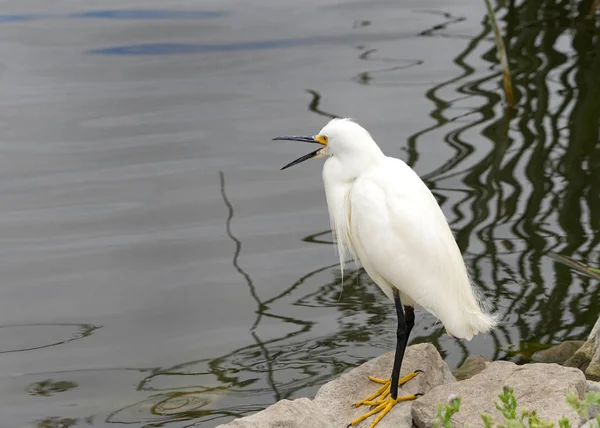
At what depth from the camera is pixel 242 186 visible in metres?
6.49

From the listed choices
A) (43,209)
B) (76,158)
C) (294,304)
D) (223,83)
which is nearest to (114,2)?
(223,83)

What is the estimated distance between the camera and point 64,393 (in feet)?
15.3

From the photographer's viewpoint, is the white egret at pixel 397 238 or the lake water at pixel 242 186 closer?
the white egret at pixel 397 238

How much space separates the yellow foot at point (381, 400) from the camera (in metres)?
3.73

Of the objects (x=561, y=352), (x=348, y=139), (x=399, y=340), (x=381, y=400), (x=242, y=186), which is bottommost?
(x=561, y=352)

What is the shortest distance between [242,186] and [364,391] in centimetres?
278

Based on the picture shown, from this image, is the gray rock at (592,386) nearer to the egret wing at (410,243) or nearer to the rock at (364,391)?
the egret wing at (410,243)

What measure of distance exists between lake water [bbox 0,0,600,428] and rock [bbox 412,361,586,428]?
1.14 metres

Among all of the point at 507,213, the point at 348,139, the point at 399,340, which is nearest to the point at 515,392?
the point at 399,340

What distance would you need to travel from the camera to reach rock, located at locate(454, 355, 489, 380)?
4309 millimetres

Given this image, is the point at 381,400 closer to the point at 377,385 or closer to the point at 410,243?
the point at 377,385

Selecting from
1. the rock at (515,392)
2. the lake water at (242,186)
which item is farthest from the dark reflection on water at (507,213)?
the rock at (515,392)

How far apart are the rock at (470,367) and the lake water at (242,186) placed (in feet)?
0.92

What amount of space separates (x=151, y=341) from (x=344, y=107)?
282cm
